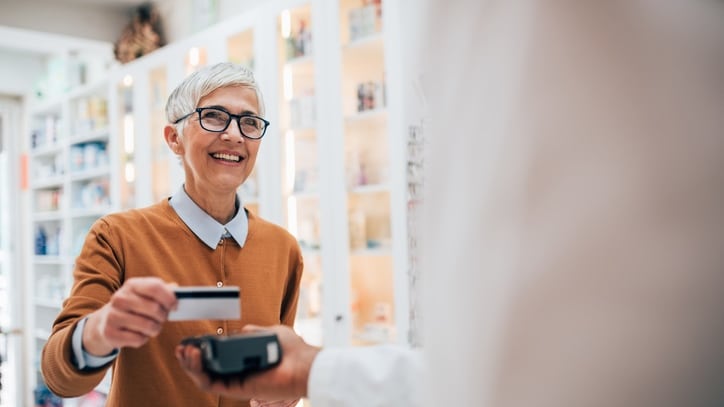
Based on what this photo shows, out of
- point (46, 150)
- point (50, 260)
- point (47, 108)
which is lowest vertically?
point (50, 260)

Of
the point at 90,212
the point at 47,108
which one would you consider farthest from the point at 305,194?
the point at 47,108

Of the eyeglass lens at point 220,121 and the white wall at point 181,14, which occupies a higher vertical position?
the white wall at point 181,14

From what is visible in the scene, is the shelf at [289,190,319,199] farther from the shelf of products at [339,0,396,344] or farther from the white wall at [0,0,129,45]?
the white wall at [0,0,129,45]

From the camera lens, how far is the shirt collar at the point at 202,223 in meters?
1.31

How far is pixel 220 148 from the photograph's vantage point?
1.24 meters

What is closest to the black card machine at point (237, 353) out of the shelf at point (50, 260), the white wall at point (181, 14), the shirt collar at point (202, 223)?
the shirt collar at point (202, 223)

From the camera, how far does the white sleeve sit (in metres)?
0.81

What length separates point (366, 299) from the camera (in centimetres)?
330

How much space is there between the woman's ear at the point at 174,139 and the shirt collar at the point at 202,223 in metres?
0.10

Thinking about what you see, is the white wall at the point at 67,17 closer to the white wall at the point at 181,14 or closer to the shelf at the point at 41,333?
the white wall at the point at 181,14

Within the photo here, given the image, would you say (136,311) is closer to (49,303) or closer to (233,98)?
(233,98)

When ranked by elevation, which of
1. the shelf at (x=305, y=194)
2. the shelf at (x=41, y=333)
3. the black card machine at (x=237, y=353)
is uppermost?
the shelf at (x=305, y=194)

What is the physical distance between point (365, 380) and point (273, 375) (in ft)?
0.42

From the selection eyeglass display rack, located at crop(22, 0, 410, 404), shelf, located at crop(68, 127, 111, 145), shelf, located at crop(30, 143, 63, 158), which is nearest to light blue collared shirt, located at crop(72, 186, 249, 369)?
eyeglass display rack, located at crop(22, 0, 410, 404)
